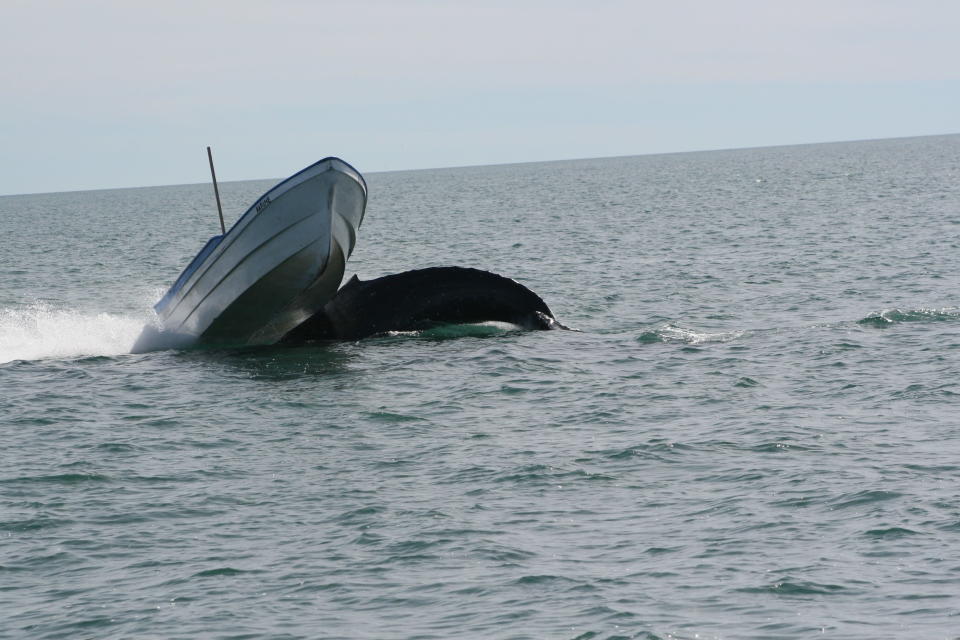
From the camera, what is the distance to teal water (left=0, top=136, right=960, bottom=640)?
9164 mm

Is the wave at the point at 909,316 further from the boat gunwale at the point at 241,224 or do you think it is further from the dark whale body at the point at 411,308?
the boat gunwale at the point at 241,224

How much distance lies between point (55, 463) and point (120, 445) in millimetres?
988

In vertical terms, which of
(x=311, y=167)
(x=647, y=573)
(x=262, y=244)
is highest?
(x=311, y=167)

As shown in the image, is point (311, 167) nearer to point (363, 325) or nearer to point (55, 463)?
point (363, 325)

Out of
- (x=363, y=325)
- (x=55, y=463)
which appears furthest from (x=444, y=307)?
(x=55, y=463)

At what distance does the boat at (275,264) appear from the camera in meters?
20.0

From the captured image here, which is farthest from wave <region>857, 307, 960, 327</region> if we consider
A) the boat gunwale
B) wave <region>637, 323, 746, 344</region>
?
the boat gunwale

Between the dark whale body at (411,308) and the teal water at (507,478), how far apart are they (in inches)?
14.3

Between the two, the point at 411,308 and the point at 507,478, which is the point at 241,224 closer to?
the point at 411,308

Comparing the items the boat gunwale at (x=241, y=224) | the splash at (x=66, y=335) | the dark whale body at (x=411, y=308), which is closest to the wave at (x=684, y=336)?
the dark whale body at (x=411, y=308)

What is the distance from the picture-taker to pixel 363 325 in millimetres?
22344

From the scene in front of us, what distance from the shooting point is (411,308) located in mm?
22234

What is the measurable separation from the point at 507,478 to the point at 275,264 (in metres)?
9.02

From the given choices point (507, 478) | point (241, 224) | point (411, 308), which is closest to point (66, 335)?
point (241, 224)
